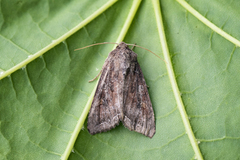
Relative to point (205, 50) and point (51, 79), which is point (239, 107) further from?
point (51, 79)

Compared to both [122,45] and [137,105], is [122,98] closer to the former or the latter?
[137,105]

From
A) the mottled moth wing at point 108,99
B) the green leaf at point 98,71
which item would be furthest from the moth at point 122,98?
the green leaf at point 98,71

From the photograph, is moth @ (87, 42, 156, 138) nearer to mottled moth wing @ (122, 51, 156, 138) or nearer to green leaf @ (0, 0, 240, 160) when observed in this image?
mottled moth wing @ (122, 51, 156, 138)

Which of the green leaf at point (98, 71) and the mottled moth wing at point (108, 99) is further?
the mottled moth wing at point (108, 99)

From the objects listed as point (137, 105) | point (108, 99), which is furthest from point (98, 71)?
point (137, 105)

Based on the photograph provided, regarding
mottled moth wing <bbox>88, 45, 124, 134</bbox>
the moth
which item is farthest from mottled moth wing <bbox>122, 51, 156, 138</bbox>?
mottled moth wing <bbox>88, 45, 124, 134</bbox>

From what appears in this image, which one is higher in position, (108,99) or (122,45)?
(122,45)

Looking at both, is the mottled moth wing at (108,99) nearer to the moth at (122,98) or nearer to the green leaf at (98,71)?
the moth at (122,98)
